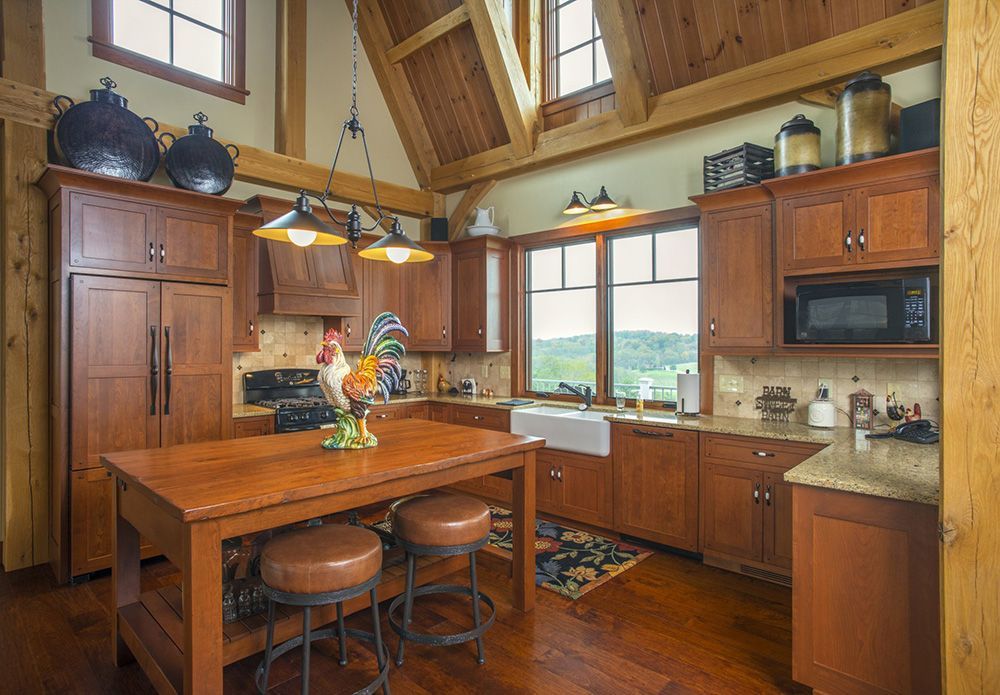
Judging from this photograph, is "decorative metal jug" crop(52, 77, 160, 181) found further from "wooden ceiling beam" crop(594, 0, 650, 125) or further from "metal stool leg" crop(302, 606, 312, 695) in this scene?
"wooden ceiling beam" crop(594, 0, 650, 125)

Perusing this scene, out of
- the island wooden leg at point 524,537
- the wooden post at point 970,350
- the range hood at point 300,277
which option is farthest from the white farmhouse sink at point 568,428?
the wooden post at point 970,350

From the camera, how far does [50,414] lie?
353 centimetres

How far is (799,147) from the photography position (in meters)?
3.34

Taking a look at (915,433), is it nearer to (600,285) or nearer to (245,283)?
(600,285)

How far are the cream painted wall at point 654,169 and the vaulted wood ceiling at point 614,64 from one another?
12 cm

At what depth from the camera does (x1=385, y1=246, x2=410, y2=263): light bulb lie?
2.95m

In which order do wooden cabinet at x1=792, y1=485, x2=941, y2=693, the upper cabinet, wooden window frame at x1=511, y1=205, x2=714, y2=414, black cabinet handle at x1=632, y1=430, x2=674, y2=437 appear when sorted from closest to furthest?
wooden cabinet at x1=792, y1=485, x2=941, y2=693
the upper cabinet
black cabinet handle at x1=632, y1=430, x2=674, y2=437
wooden window frame at x1=511, y1=205, x2=714, y2=414

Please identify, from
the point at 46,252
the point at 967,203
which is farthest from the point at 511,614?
the point at 46,252

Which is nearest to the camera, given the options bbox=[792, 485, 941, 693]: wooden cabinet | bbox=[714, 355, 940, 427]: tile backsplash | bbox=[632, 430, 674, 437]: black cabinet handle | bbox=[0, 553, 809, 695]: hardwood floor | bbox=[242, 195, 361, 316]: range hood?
bbox=[792, 485, 941, 693]: wooden cabinet

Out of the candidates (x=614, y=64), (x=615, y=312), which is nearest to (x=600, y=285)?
(x=615, y=312)

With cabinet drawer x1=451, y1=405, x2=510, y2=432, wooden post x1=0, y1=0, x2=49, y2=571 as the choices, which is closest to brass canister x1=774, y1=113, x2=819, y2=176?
cabinet drawer x1=451, y1=405, x2=510, y2=432

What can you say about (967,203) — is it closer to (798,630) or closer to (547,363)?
(798,630)

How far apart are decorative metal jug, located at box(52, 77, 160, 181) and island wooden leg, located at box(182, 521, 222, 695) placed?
2820 millimetres

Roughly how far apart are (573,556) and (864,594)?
190 centimetres
